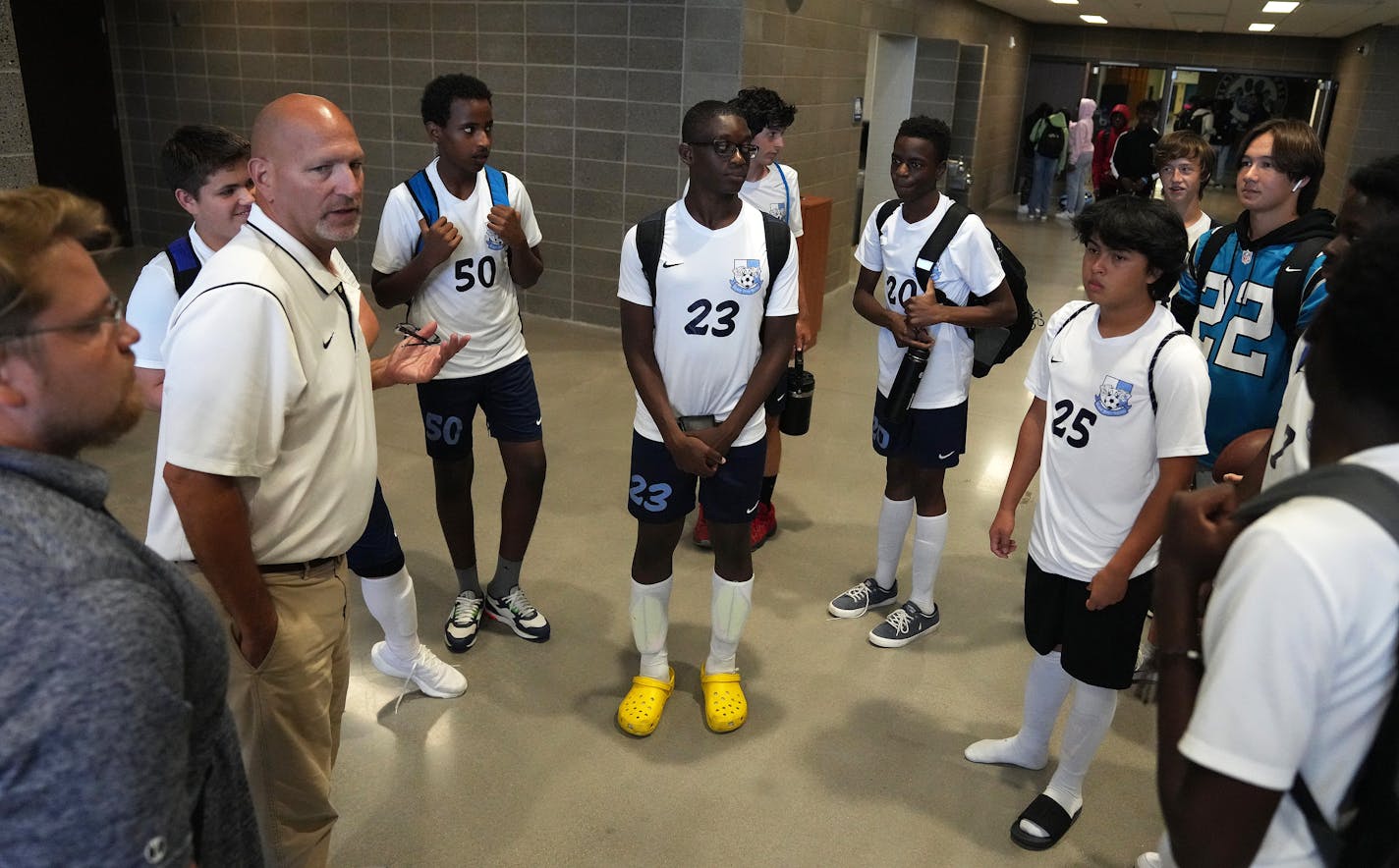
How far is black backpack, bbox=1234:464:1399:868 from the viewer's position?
850mm

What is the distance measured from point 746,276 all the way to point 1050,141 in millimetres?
10520

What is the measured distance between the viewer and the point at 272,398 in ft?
5.09

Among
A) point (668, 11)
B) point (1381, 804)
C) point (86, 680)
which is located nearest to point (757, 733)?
point (1381, 804)

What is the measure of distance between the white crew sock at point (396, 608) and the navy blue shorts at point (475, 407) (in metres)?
0.48

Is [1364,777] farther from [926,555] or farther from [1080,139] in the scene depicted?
[1080,139]

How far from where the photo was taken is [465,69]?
21.1 ft

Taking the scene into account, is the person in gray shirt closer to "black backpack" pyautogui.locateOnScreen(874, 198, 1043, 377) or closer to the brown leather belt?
the brown leather belt

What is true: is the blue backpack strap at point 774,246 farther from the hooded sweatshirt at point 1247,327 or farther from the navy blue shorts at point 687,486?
the hooded sweatshirt at point 1247,327

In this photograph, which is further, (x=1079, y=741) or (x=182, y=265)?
(x=1079, y=741)

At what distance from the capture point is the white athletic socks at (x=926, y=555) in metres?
3.05

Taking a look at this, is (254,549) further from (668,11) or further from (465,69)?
(465,69)

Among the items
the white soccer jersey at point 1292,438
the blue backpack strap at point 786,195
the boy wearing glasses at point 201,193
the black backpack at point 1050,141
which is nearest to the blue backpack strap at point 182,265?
the boy wearing glasses at point 201,193

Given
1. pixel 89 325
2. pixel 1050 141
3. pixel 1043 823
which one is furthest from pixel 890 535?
pixel 1050 141

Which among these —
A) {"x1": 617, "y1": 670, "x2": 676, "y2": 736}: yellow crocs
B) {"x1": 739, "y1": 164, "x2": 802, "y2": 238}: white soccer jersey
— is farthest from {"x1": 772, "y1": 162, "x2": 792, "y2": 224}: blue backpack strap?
{"x1": 617, "y1": 670, "x2": 676, "y2": 736}: yellow crocs
